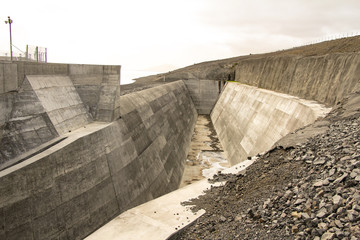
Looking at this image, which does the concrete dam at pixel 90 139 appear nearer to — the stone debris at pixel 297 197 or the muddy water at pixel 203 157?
the muddy water at pixel 203 157

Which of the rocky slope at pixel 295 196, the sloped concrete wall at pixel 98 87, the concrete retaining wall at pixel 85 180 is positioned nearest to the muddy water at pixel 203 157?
the concrete retaining wall at pixel 85 180

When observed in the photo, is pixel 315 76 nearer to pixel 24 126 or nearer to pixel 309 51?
pixel 309 51

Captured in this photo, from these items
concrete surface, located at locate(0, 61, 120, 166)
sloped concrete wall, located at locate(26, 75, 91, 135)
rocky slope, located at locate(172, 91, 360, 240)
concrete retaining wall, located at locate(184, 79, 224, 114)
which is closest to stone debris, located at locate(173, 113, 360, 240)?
rocky slope, located at locate(172, 91, 360, 240)

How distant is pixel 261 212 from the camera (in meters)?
6.39

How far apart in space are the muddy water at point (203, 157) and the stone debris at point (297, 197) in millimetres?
9682

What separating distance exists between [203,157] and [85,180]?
15471 millimetres

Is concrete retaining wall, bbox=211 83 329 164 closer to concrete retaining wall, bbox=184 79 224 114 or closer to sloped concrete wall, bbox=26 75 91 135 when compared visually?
sloped concrete wall, bbox=26 75 91 135

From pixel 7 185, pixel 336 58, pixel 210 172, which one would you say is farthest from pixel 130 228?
pixel 336 58

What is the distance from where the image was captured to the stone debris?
5125 millimetres

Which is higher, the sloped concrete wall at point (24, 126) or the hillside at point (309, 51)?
the hillside at point (309, 51)

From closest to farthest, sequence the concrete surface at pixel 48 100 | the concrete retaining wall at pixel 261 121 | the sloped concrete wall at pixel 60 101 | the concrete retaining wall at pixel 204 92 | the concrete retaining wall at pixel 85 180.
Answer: the concrete retaining wall at pixel 85 180 → the concrete surface at pixel 48 100 → the sloped concrete wall at pixel 60 101 → the concrete retaining wall at pixel 261 121 → the concrete retaining wall at pixel 204 92

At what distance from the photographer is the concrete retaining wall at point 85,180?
314 inches

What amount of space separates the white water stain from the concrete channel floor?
37.0 feet

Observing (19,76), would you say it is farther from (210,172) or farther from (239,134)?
(239,134)
